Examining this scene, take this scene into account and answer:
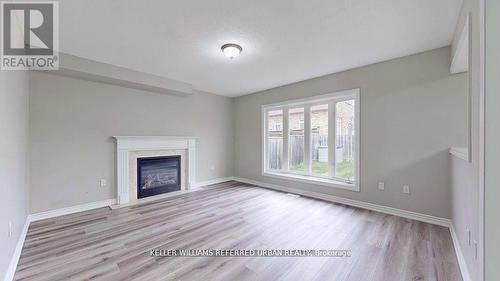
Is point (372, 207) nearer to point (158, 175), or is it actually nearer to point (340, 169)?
point (340, 169)

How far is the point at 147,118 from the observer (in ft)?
14.0

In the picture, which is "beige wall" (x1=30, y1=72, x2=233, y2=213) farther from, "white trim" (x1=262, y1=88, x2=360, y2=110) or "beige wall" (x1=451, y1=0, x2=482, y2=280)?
"beige wall" (x1=451, y1=0, x2=482, y2=280)

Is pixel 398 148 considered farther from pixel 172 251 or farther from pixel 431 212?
pixel 172 251

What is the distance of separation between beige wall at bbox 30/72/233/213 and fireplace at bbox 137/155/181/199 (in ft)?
1.60

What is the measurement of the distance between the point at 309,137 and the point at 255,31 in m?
2.73

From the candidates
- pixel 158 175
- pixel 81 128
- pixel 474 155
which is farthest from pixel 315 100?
pixel 81 128

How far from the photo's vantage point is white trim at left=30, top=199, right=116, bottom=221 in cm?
305

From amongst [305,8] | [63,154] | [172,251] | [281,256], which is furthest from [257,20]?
[63,154]

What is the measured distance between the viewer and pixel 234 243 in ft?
7.73

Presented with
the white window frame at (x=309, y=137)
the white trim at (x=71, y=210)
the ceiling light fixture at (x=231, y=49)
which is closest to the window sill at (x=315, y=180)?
the white window frame at (x=309, y=137)

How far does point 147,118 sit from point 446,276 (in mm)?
4944

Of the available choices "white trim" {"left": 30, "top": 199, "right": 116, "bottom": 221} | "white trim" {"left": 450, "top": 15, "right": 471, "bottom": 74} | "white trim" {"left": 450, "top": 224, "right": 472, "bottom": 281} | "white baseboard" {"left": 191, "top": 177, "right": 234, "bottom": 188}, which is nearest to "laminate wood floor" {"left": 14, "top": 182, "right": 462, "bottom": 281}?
"white trim" {"left": 450, "top": 224, "right": 472, "bottom": 281}

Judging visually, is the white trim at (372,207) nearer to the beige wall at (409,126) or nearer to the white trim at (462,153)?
the beige wall at (409,126)

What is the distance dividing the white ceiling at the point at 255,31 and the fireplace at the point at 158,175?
191cm
